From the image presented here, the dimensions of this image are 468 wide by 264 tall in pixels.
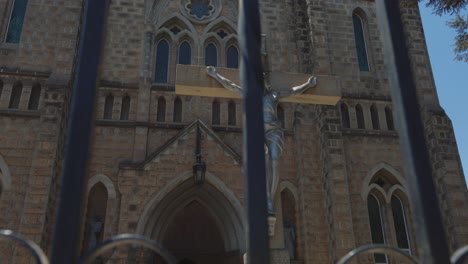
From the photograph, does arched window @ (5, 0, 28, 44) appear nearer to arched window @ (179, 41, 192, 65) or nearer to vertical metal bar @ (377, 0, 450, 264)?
arched window @ (179, 41, 192, 65)

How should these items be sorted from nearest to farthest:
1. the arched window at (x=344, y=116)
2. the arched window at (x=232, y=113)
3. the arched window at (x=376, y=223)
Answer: the arched window at (x=376, y=223) → the arched window at (x=232, y=113) → the arched window at (x=344, y=116)

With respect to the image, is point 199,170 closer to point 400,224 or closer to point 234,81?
point 400,224

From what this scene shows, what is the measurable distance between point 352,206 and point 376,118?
2889 millimetres

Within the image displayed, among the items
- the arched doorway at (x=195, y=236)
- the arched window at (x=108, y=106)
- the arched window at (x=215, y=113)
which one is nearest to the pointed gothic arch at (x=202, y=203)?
the arched doorway at (x=195, y=236)

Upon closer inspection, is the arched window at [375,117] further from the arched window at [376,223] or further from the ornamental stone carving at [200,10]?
the ornamental stone carving at [200,10]

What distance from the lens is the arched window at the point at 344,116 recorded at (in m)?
12.7

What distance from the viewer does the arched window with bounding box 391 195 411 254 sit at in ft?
38.6

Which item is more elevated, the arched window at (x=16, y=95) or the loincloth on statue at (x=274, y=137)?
the arched window at (x=16, y=95)

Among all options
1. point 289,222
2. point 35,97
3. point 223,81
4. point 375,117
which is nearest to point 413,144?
point 223,81

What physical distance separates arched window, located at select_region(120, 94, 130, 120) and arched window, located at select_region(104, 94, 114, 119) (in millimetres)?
282

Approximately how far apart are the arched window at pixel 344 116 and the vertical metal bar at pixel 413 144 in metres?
10.8

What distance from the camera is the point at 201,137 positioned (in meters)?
11.0

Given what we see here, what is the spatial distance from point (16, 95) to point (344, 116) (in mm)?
8772

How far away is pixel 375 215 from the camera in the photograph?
12.0m
